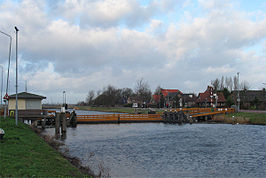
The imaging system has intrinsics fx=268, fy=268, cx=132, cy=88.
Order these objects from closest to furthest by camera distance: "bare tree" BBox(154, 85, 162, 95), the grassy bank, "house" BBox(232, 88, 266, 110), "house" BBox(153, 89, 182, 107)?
the grassy bank
"house" BBox(232, 88, 266, 110)
"house" BBox(153, 89, 182, 107)
"bare tree" BBox(154, 85, 162, 95)

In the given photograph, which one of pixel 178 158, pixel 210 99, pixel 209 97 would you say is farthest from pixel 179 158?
pixel 209 97

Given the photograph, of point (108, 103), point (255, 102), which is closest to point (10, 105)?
point (255, 102)

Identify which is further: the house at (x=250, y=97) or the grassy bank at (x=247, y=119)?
the house at (x=250, y=97)

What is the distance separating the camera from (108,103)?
5689 inches

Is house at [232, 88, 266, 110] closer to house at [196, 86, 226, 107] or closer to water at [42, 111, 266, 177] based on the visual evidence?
house at [196, 86, 226, 107]

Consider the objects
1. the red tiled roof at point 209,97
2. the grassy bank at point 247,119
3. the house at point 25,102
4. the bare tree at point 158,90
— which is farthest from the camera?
the bare tree at point 158,90

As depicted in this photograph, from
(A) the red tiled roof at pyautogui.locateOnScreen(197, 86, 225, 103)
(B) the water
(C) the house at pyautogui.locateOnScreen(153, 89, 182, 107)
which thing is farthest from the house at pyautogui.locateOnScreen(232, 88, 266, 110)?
(B) the water

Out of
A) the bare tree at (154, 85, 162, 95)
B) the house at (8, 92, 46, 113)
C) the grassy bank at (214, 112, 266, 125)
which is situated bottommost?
the grassy bank at (214, 112, 266, 125)

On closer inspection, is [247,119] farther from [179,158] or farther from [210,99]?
[210,99]

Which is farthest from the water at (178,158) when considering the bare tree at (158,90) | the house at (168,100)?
the bare tree at (158,90)

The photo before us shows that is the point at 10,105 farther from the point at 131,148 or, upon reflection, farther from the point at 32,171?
the point at 32,171

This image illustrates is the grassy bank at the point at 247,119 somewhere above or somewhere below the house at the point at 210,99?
below

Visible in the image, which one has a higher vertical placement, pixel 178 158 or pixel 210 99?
pixel 210 99

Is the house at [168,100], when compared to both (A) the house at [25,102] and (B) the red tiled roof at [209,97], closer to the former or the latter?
(B) the red tiled roof at [209,97]
